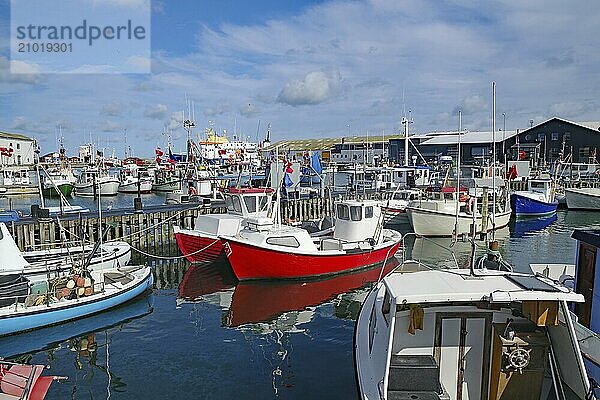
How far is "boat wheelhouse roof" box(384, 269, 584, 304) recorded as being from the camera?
6.94 m

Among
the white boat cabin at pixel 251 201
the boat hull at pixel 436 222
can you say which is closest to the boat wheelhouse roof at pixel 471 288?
the white boat cabin at pixel 251 201

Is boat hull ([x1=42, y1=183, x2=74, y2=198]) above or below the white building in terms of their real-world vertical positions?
below

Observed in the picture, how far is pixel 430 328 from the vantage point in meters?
8.25

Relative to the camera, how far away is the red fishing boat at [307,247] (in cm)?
1916

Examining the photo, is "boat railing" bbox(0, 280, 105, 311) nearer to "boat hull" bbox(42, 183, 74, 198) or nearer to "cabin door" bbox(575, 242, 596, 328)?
"cabin door" bbox(575, 242, 596, 328)

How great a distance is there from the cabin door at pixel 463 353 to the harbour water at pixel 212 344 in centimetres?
322

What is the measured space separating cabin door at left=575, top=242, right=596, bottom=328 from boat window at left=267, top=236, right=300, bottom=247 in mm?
10866

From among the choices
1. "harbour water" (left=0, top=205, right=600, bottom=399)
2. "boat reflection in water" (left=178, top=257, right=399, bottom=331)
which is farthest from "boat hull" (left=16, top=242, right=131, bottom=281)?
"boat reflection in water" (left=178, top=257, right=399, bottom=331)

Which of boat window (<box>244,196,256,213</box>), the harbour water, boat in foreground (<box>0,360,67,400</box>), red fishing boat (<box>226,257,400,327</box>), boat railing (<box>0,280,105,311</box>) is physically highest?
boat window (<box>244,196,256,213</box>)

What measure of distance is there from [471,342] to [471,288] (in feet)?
4.06

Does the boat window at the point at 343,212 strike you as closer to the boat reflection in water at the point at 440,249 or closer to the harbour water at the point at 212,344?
the harbour water at the point at 212,344

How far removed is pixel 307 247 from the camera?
65.3 ft

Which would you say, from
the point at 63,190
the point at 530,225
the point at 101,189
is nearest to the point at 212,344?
the point at 530,225

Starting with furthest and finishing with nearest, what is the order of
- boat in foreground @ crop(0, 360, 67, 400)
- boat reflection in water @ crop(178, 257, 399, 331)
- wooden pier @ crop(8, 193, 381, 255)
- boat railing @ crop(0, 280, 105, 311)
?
wooden pier @ crop(8, 193, 381, 255)
boat reflection in water @ crop(178, 257, 399, 331)
boat railing @ crop(0, 280, 105, 311)
boat in foreground @ crop(0, 360, 67, 400)
